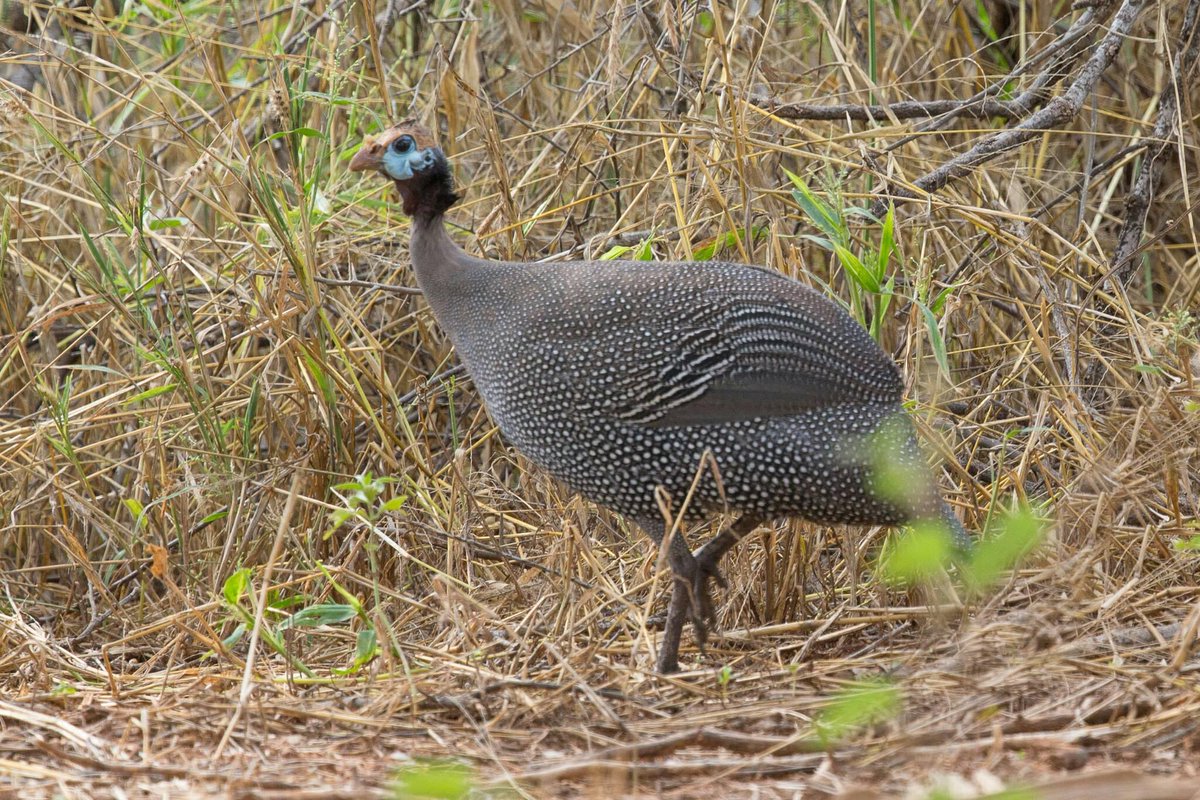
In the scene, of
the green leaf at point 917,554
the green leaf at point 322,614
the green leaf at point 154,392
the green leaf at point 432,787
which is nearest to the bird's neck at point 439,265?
the green leaf at point 322,614

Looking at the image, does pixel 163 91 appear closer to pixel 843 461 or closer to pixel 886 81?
pixel 886 81

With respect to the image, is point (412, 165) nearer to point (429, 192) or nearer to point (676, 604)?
point (429, 192)

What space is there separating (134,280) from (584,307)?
1.92m

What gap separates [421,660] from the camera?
3.20m

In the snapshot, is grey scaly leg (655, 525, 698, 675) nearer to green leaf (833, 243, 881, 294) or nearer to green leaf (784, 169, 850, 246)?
green leaf (833, 243, 881, 294)

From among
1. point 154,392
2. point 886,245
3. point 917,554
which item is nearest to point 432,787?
point 917,554

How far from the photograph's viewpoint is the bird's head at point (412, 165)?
3.39 meters

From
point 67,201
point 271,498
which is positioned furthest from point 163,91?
point 271,498

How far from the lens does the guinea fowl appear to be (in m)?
3.03

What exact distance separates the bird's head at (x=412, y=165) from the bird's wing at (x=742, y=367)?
74 cm

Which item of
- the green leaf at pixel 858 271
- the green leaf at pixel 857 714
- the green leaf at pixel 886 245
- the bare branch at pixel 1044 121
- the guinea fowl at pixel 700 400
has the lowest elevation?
the green leaf at pixel 857 714

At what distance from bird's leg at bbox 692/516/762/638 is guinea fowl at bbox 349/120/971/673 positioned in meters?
0.07

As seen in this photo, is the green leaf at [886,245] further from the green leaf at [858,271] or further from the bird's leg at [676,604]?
the bird's leg at [676,604]

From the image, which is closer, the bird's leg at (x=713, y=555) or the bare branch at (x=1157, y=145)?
the bird's leg at (x=713, y=555)
